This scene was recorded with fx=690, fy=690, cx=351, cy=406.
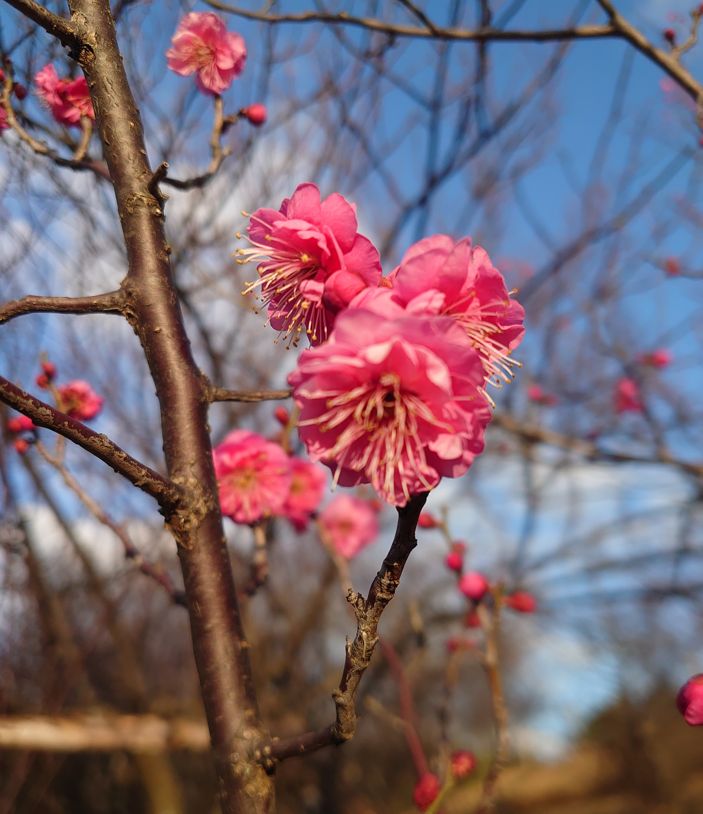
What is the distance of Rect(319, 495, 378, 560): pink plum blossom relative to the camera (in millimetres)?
3568

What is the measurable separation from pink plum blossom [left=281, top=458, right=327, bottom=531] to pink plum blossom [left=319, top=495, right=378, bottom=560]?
986mm

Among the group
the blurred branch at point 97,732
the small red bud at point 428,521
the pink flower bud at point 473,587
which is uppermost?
the small red bud at point 428,521

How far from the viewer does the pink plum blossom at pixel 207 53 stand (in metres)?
1.81

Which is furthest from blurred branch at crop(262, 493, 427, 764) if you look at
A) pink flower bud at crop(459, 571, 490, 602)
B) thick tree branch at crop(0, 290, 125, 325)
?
pink flower bud at crop(459, 571, 490, 602)

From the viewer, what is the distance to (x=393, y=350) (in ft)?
2.52

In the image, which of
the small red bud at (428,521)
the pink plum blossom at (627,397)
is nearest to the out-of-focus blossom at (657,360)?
the pink plum blossom at (627,397)

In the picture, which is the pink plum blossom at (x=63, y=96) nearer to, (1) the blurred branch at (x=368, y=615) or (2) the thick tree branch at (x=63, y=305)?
(2) the thick tree branch at (x=63, y=305)

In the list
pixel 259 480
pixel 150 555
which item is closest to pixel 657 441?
pixel 259 480

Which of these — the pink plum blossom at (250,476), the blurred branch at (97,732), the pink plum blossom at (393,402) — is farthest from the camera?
the blurred branch at (97,732)

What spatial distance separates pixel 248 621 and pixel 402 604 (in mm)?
3147

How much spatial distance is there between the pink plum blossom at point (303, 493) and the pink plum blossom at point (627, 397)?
325 centimetres

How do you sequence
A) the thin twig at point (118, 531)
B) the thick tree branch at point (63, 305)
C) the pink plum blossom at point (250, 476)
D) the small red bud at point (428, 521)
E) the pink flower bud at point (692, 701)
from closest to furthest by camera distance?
the thick tree branch at point (63, 305) → the pink flower bud at point (692, 701) → the thin twig at point (118, 531) → the pink plum blossom at point (250, 476) → the small red bud at point (428, 521)

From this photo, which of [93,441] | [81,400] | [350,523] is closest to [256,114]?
[81,400]

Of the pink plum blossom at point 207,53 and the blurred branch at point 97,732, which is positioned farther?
the blurred branch at point 97,732
